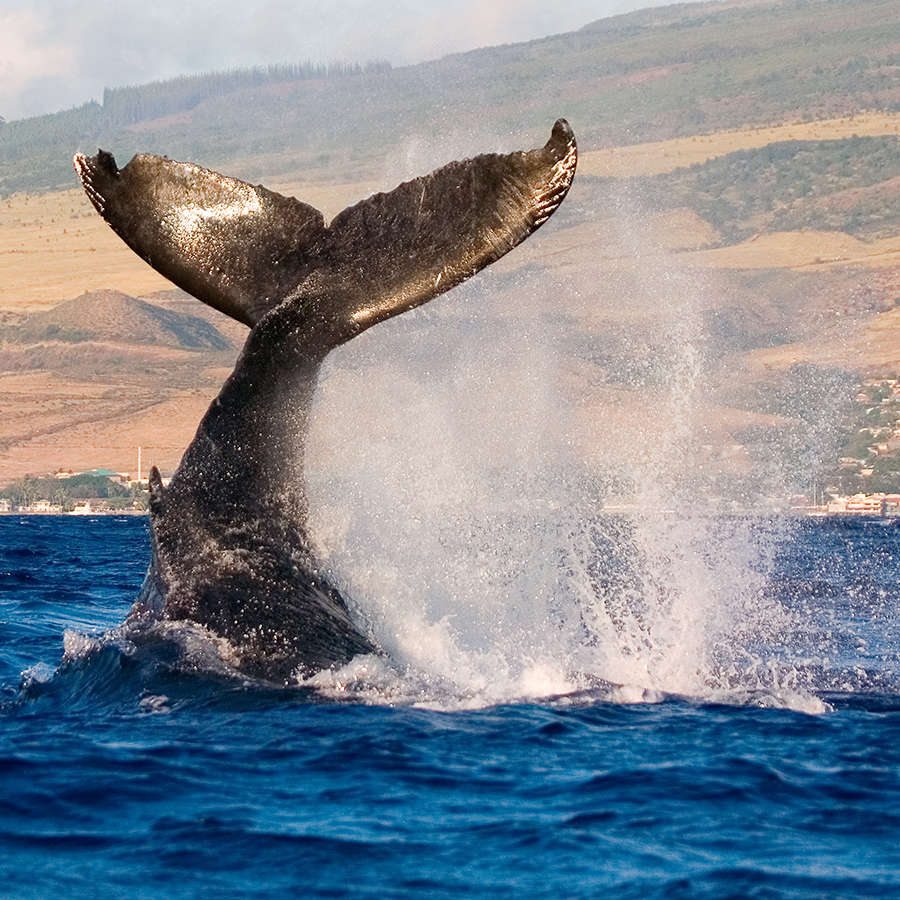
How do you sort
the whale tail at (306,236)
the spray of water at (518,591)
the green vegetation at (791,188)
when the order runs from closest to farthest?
the whale tail at (306,236) < the spray of water at (518,591) < the green vegetation at (791,188)

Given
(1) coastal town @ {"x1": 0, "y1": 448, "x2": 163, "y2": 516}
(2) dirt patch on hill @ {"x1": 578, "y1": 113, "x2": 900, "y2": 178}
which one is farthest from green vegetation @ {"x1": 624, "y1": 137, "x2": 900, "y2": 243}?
(1) coastal town @ {"x1": 0, "y1": 448, "x2": 163, "y2": 516}

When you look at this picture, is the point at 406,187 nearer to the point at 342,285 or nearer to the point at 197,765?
the point at 342,285

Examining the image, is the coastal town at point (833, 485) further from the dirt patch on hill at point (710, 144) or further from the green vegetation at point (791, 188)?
the dirt patch on hill at point (710, 144)

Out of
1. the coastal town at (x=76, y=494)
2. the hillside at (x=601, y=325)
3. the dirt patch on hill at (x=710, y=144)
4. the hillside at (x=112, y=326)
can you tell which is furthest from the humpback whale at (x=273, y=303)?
the dirt patch on hill at (x=710, y=144)

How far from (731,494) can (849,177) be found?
9003 cm

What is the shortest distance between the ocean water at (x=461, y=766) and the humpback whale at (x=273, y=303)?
0.91 feet

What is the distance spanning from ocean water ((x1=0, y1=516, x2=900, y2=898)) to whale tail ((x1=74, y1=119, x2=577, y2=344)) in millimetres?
1989

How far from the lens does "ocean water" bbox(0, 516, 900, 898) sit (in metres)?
6.47

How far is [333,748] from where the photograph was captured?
26.8 ft

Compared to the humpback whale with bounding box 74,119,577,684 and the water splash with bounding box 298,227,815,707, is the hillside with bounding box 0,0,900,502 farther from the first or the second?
the humpback whale with bounding box 74,119,577,684

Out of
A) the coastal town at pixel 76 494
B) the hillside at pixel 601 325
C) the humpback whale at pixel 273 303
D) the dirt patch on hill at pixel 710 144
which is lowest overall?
the coastal town at pixel 76 494

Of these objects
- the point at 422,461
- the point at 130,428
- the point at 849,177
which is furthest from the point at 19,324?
the point at 422,461

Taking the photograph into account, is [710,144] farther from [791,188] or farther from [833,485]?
[833,485]

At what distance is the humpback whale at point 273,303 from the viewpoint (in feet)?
27.2
